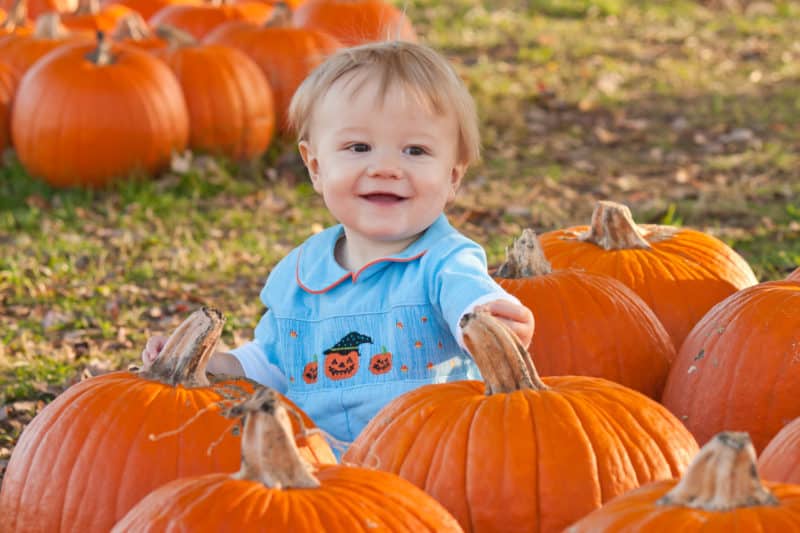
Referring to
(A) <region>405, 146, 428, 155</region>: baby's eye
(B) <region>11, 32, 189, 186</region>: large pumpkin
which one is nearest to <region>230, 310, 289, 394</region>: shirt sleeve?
(A) <region>405, 146, 428, 155</region>: baby's eye

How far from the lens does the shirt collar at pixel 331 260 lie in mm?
3520

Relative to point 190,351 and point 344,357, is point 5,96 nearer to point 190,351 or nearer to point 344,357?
point 344,357

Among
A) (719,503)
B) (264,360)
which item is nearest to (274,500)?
(719,503)

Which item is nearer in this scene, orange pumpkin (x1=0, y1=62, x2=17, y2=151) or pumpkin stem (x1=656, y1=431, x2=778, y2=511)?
pumpkin stem (x1=656, y1=431, x2=778, y2=511)

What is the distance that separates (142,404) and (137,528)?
28.4 inches

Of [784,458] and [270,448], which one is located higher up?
[270,448]

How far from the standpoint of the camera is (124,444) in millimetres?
2920

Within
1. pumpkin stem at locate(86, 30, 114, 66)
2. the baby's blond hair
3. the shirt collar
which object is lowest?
the shirt collar

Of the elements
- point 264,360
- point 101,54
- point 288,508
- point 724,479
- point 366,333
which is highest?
point 101,54

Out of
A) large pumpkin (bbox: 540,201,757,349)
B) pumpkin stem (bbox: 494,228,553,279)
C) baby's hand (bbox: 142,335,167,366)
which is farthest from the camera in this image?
large pumpkin (bbox: 540,201,757,349)

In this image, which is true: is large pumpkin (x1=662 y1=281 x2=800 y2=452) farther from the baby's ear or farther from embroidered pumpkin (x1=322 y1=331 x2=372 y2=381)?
the baby's ear

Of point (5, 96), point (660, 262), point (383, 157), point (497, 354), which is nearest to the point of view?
point (497, 354)

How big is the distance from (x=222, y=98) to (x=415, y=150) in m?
4.40

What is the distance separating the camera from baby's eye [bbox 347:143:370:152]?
3.42 m
